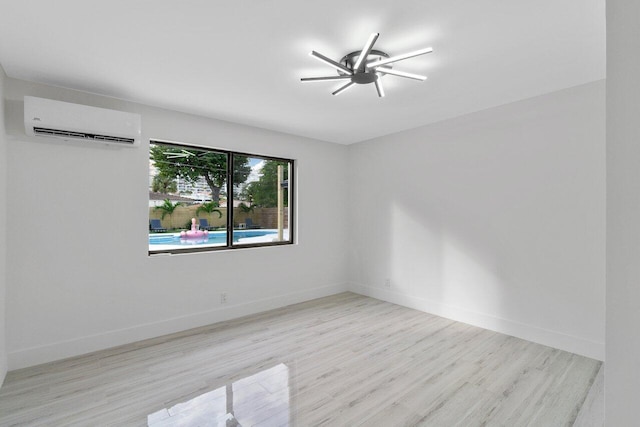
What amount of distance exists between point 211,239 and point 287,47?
262 cm

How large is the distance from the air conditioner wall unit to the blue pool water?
112 centimetres

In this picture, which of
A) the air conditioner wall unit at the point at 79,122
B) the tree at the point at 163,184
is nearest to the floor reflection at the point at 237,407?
the tree at the point at 163,184

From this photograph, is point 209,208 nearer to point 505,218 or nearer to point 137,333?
point 137,333

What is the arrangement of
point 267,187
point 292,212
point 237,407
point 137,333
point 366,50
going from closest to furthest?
point 366,50 → point 237,407 → point 137,333 → point 267,187 → point 292,212

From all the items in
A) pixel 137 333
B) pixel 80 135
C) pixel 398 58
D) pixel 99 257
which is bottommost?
pixel 137 333

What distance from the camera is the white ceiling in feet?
5.99

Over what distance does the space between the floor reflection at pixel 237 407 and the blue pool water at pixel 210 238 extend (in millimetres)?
1916

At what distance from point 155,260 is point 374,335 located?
2568mm

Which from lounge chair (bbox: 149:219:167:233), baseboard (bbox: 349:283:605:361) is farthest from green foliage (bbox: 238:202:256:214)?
baseboard (bbox: 349:283:605:361)

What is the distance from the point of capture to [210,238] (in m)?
4.01

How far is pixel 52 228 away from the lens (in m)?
2.86

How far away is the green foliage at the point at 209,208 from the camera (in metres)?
3.92

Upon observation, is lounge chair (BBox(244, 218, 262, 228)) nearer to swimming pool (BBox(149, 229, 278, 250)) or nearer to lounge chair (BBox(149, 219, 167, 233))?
swimming pool (BBox(149, 229, 278, 250))

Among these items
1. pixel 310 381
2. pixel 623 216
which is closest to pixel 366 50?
pixel 623 216
